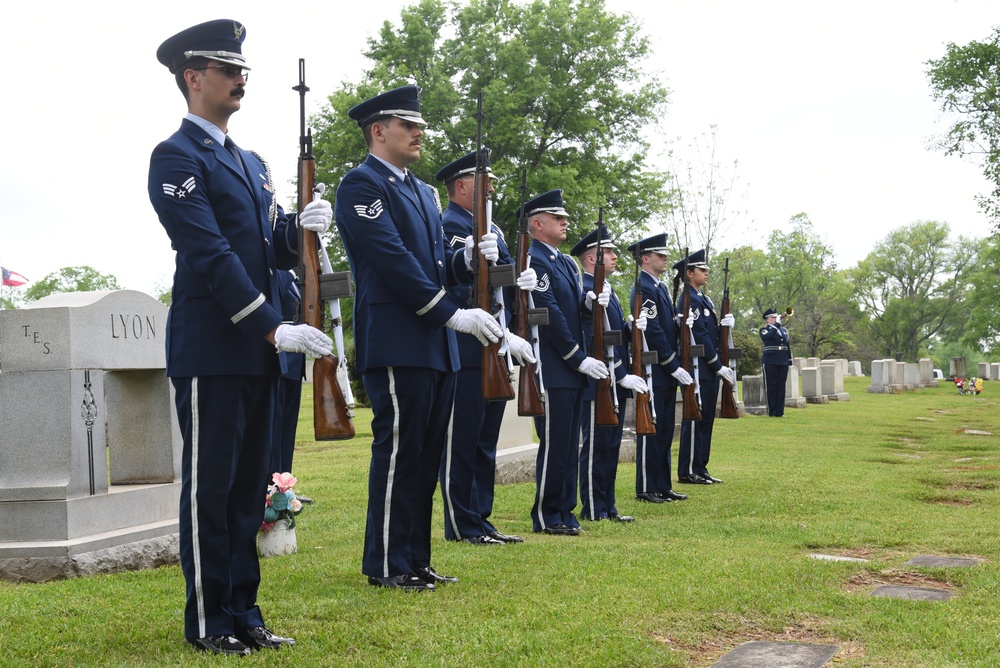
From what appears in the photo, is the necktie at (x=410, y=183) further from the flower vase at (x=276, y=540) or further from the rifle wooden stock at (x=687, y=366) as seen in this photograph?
the rifle wooden stock at (x=687, y=366)

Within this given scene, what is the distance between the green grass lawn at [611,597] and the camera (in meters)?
4.39

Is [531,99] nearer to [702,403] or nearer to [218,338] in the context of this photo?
[702,403]

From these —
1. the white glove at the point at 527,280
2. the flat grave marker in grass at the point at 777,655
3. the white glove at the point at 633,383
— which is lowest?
the flat grave marker in grass at the point at 777,655

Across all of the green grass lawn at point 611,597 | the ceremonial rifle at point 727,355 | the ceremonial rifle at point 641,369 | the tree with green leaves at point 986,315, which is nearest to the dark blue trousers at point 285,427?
the green grass lawn at point 611,597

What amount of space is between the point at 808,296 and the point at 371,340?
7148cm

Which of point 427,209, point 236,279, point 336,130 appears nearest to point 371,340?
point 427,209

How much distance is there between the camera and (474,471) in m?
7.31

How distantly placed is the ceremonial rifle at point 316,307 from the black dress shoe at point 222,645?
2.94ft

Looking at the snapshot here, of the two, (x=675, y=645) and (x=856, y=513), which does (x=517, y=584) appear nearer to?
(x=675, y=645)

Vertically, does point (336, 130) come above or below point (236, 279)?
above

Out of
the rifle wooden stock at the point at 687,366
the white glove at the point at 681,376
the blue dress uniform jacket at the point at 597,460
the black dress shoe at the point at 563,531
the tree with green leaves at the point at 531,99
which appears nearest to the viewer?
the black dress shoe at the point at 563,531

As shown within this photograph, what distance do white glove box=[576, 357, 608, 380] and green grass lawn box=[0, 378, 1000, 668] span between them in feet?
3.71

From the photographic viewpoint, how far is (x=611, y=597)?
17.5 ft

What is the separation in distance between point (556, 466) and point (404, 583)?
2702 millimetres
